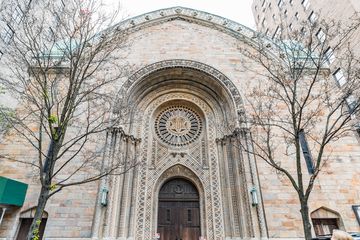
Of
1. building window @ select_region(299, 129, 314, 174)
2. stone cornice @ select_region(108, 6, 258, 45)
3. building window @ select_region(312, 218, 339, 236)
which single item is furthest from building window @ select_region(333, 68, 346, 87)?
building window @ select_region(312, 218, 339, 236)

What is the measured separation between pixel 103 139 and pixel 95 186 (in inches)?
76.8

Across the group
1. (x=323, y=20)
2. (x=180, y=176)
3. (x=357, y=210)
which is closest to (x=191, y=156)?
(x=180, y=176)

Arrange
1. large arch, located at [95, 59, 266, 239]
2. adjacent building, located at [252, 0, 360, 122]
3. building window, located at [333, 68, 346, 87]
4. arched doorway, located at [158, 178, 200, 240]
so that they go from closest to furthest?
adjacent building, located at [252, 0, 360, 122], large arch, located at [95, 59, 266, 239], arched doorway, located at [158, 178, 200, 240], building window, located at [333, 68, 346, 87]

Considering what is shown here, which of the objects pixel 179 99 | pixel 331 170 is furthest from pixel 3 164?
pixel 331 170

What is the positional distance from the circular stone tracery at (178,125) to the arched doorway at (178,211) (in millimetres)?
2005

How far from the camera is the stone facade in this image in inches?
320

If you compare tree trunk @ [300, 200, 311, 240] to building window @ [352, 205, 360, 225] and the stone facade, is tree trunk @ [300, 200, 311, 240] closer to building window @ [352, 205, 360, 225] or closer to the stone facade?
the stone facade

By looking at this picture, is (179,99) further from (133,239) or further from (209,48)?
(133,239)

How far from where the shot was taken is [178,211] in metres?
9.63

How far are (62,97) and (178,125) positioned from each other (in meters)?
5.48

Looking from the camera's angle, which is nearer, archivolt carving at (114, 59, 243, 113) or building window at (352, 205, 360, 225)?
building window at (352, 205, 360, 225)

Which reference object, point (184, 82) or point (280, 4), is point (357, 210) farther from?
point (280, 4)

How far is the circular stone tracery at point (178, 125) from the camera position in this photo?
1113 centimetres

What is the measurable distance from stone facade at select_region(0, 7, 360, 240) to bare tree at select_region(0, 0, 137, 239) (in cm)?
72
